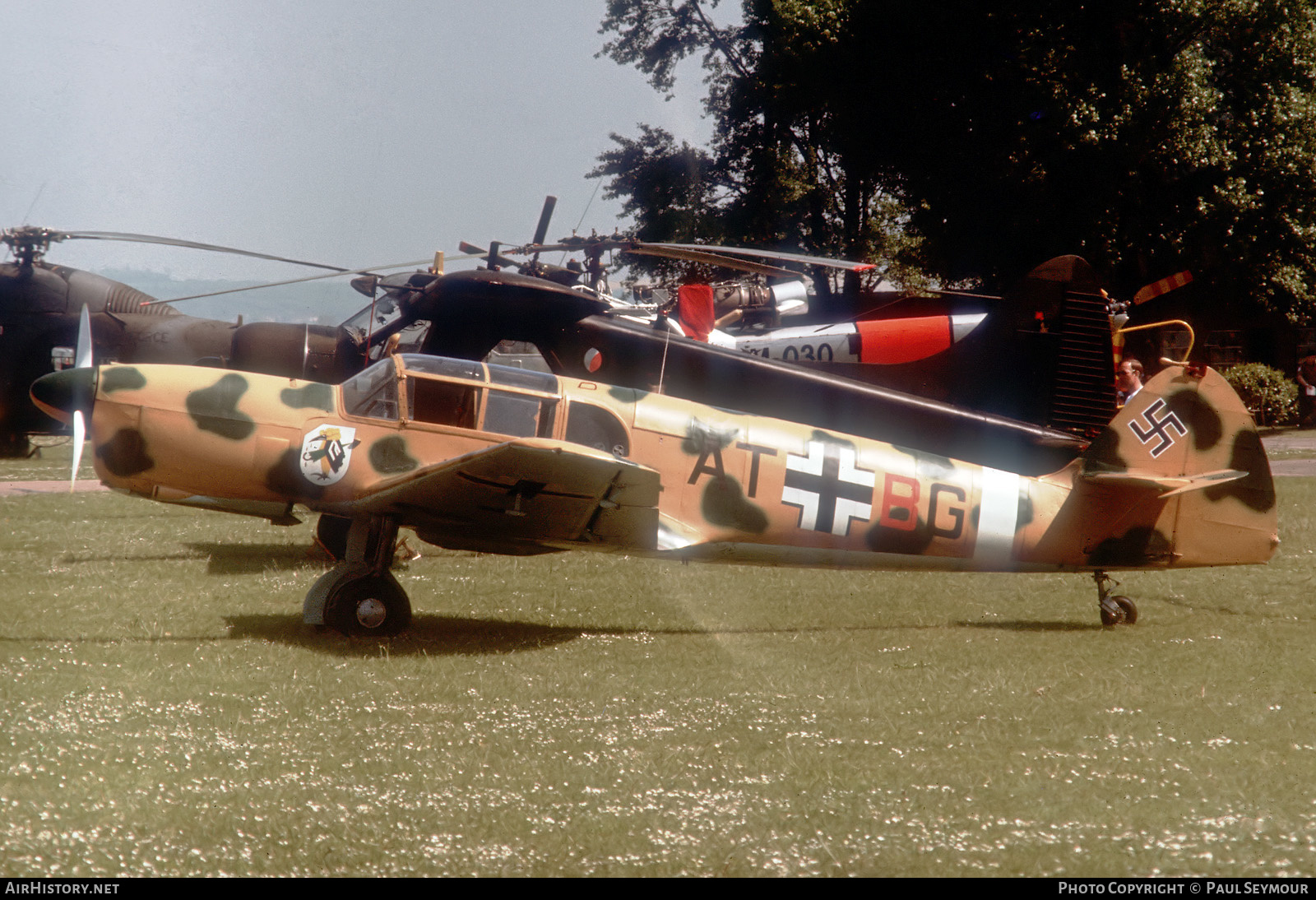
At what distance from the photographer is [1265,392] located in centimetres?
2864

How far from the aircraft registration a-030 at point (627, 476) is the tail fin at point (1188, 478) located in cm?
1

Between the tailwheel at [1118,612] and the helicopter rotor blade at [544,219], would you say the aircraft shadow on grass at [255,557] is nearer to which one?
the helicopter rotor blade at [544,219]

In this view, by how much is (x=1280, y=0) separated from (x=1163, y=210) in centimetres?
551

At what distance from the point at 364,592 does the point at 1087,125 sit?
21690mm

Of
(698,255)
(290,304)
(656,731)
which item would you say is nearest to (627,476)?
(656,731)

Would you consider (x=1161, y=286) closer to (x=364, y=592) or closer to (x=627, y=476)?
(x=627, y=476)

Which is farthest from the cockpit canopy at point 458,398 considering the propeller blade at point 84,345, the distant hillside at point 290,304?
the distant hillside at point 290,304

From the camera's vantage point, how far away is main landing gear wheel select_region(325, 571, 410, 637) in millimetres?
7336

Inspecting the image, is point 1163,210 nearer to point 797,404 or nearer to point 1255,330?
point 1255,330

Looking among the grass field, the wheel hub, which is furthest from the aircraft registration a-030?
the grass field

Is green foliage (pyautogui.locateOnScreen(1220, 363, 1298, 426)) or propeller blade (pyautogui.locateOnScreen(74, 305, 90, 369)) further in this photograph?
green foliage (pyautogui.locateOnScreen(1220, 363, 1298, 426))

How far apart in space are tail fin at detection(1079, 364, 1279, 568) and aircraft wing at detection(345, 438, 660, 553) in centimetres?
364

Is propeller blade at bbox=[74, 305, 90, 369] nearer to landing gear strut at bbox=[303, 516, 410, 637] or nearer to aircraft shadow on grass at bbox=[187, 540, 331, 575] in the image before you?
aircraft shadow on grass at bbox=[187, 540, 331, 575]

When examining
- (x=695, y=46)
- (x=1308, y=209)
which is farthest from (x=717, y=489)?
(x=695, y=46)
